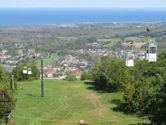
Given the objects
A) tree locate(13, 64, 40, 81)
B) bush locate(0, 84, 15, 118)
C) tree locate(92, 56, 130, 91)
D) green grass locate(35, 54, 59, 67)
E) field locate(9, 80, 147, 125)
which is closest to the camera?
bush locate(0, 84, 15, 118)

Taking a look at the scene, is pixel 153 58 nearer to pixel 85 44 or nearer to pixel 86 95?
pixel 86 95

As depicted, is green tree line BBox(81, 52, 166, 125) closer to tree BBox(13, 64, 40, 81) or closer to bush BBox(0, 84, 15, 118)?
tree BBox(13, 64, 40, 81)

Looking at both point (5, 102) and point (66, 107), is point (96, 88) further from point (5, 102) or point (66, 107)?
point (5, 102)

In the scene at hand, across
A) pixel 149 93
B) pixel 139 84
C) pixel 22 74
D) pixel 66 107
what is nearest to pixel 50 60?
pixel 22 74

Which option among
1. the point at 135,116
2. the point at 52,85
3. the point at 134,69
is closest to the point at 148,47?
the point at 135,116

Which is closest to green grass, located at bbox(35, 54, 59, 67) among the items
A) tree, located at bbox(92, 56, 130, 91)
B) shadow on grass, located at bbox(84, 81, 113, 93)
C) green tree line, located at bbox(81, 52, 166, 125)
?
green tree line, located at bbox(81, 52, 166, 125)

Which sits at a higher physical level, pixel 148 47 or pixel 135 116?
pixel 148 47

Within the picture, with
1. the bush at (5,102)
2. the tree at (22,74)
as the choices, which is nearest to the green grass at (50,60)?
the tree at (22,74)

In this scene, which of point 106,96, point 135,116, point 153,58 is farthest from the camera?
point 106,96
